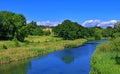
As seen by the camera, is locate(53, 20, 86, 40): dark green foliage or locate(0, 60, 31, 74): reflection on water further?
locate(53, 20, 86, 40): dark green foliage

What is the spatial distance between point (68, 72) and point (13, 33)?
44991 mm

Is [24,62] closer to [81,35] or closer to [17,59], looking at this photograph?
[17,59]

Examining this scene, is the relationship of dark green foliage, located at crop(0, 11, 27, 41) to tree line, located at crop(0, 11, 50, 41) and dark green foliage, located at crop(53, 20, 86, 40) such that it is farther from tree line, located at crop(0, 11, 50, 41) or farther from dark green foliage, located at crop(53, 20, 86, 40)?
dark green foliage, located at crop(53, 20, 86, 40)

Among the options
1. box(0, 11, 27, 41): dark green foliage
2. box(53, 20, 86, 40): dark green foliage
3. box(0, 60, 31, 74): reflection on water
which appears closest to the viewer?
box(0, 60, 31, 74): reflection on water

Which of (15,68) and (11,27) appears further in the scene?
(11,27)

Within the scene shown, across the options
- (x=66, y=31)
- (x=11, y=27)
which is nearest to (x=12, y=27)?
(x=11, y=27)

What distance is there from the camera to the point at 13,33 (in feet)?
250

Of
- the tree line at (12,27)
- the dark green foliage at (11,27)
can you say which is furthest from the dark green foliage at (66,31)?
the dark green foliage at (11,27)

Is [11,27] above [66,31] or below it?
above

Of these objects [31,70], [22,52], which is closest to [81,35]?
[22,52]

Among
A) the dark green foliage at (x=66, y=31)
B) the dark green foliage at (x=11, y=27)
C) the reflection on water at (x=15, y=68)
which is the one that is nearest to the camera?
the reflection on water at (x=15, y=68)

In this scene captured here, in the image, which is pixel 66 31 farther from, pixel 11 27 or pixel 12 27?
pixel 11 27

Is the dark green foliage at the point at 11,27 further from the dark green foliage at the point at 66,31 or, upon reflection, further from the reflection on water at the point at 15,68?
the dark green foliage at the point at 66,31

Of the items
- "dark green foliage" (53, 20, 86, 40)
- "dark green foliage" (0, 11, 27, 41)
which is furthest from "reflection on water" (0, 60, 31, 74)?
"dark green foliage" (53, 20, 86, 40)
